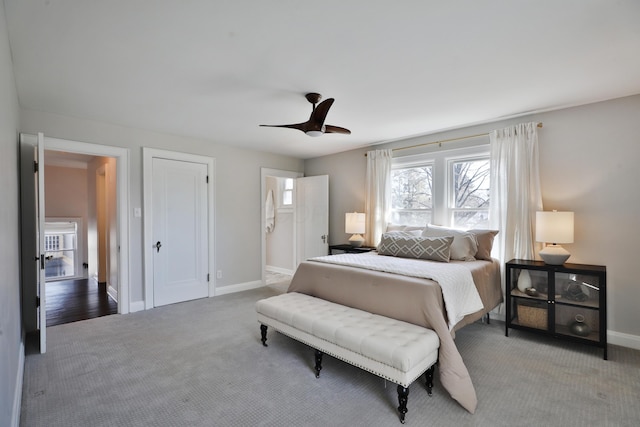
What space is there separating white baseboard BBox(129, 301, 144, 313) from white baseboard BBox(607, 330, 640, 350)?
5.42m

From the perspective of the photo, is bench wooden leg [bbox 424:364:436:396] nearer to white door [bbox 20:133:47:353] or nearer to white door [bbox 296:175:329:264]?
white door [bbox 296:175:329:264]

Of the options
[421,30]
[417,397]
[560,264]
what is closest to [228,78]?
[421,30]

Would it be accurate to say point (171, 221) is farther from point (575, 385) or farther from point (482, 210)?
point (575, 385)

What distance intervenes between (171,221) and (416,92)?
11.9 feet

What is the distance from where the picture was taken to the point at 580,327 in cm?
292

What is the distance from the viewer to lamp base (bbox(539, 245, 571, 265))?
3055 millimetres

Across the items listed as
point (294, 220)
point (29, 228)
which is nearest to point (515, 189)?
point (294, 220)

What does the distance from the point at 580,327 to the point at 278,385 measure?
9.32 feet

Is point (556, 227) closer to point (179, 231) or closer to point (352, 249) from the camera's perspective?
point (352, 249)

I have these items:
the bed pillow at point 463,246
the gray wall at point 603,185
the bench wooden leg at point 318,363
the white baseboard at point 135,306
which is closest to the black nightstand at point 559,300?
the gray wall at point 603,185

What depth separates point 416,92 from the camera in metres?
2.98

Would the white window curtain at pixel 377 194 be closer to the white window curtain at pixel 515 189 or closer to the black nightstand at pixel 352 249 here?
the black nightstand at pixel 352 249

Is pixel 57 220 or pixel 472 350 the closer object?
pixel 472 350

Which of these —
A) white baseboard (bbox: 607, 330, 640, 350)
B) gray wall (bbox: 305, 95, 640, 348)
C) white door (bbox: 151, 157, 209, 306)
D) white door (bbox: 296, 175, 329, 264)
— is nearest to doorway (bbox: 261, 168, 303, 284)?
white door (bbox: 296, 175, 329, 264)
